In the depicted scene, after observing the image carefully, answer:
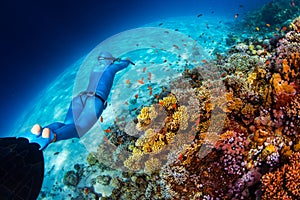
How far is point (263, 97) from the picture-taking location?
3.88m

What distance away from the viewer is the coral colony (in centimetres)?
312

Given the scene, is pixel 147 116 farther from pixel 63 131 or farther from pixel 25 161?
pixel 25 161

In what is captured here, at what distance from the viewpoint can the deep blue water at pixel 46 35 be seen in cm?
4318

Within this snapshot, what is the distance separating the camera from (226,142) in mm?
3492

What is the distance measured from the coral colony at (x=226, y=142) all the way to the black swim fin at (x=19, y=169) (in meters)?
1.70

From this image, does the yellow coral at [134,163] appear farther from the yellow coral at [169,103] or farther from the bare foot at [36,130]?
the bare foot at [36,130]

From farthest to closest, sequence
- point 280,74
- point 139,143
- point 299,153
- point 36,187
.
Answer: point 139,143 → point 36,187 → point 280,74 → point 299,153

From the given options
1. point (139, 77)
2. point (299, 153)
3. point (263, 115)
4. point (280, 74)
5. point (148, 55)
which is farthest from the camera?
point (148, 55)

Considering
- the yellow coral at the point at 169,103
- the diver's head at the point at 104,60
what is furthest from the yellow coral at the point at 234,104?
the diver's head at the point at 104,60

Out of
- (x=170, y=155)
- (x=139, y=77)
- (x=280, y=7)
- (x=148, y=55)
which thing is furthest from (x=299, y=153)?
(x=280, y=7)

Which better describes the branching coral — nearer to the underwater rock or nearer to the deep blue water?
the underwater rock

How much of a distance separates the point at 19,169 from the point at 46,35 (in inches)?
2958

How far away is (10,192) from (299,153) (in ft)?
15.8

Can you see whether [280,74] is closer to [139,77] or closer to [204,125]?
[204,125]
